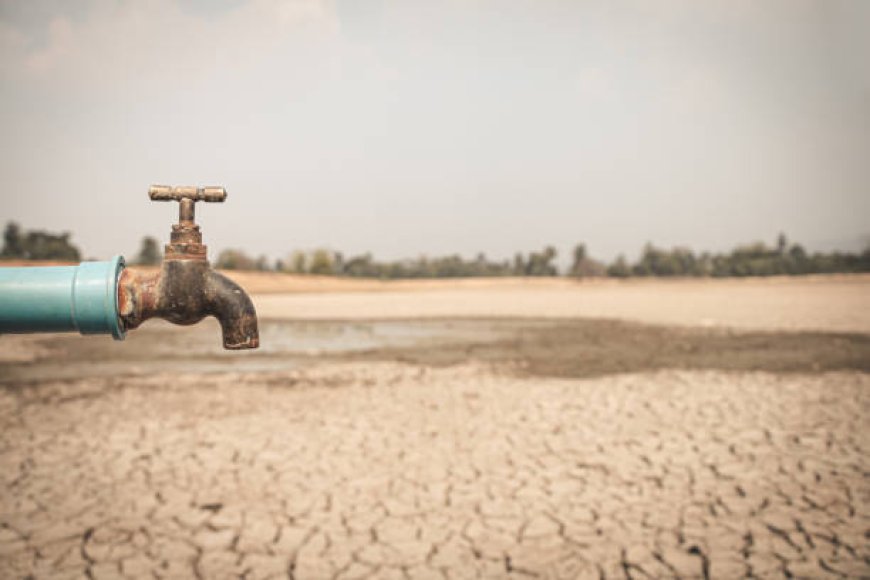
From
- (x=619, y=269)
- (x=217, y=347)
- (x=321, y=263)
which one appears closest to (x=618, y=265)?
(x=619, y=269)

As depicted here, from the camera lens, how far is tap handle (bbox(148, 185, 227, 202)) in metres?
1.40

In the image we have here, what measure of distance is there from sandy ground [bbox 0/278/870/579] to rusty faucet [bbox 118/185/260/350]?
203 cm

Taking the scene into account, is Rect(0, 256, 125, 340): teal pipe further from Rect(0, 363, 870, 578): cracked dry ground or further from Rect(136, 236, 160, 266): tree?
Rect(136, 236, 160, 266): tree

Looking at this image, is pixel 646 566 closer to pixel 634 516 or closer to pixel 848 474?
pixel 634 516

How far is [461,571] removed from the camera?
9.18 feet

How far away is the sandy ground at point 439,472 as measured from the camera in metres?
2.91

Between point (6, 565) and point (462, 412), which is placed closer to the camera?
point (6, 565)

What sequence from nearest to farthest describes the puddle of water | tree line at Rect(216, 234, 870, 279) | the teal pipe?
1. the teal pipe
2. the puddle of water
3. tree line at Rect(216, 234, 870, 279)

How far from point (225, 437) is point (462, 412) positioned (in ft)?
7.82

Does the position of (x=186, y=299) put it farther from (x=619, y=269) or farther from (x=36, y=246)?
(x=619, y=269)

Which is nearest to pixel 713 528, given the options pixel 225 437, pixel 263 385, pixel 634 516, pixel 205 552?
pixel 634 516

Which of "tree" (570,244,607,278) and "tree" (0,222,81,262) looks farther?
"tree" (570,244,607,278)

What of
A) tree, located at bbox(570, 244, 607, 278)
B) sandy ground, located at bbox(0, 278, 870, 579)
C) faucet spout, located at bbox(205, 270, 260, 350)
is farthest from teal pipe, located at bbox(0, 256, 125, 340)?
tree, located at bbox(570, 244, 607, 278)

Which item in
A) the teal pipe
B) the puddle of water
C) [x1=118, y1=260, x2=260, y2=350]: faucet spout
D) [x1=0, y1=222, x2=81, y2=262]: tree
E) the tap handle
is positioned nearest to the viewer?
the teal pipe
